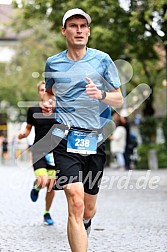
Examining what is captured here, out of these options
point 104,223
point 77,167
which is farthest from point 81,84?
point 104,223

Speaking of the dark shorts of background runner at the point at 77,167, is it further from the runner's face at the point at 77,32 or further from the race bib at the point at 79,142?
the runner's face at the point at 77,32

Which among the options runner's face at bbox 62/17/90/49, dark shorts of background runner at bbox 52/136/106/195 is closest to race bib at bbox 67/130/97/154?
dark shorts of background runner at bbox 52/136/106/195

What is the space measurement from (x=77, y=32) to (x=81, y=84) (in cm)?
42

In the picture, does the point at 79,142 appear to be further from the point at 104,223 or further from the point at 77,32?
the point at 104,223

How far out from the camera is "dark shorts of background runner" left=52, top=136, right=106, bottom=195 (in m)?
5.11

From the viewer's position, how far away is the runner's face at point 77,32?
5.24m

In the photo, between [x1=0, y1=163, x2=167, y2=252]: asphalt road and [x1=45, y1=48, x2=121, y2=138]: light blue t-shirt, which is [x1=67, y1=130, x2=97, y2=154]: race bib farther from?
[x1=0, y1=163, x2=167, y2=252]: asphalt road

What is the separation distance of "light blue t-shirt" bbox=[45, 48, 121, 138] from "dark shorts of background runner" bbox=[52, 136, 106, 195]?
0.18 m

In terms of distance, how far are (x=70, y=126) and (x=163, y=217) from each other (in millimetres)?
4322

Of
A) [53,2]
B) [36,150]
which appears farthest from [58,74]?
[53,2]

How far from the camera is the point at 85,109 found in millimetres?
5270

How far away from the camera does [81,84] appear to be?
525 cm

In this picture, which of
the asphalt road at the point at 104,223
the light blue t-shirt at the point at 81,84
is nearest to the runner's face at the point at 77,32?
the light blue t-shirt at the point at 81,84

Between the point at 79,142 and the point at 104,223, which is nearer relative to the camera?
the point at 79,142
